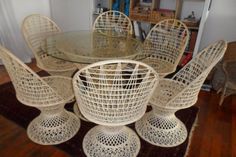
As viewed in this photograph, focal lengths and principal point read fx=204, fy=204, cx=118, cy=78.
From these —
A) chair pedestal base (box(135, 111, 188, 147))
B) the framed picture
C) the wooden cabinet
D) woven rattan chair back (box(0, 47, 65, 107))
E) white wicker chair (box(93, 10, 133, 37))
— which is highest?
the framed picture

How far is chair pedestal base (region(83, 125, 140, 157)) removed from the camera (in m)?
1.59

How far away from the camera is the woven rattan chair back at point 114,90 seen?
1.13 meters

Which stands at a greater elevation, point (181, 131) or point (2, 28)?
point (2, 28)

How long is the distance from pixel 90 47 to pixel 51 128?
0.77 m

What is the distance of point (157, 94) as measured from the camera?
171cm

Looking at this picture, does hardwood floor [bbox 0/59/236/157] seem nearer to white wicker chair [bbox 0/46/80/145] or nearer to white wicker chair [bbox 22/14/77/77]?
white wicker chair [bbox 0/46/80/145]

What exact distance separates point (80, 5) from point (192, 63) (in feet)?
6.60

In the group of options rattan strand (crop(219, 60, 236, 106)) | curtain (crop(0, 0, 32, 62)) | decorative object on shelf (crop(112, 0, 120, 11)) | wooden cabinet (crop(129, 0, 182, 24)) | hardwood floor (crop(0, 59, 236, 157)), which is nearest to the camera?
hardwood floor (crop(0, 59, 236, 157))

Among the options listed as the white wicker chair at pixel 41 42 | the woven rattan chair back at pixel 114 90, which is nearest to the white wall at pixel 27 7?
the white wicker chair at pixel 41 42

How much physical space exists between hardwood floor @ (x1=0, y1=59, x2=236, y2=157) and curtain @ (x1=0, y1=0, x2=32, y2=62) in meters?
1.35

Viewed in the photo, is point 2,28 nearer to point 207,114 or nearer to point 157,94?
point 157,94

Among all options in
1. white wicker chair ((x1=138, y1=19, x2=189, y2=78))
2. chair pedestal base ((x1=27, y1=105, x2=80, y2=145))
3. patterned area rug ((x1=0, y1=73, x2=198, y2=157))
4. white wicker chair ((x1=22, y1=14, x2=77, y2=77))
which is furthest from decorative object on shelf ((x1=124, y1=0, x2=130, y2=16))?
chair pedestal base ((x1=27, y1=105, x2=80, y2=145))

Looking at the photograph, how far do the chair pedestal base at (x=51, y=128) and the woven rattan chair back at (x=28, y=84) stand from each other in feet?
0.85

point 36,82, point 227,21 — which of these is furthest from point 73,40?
point 227,21
